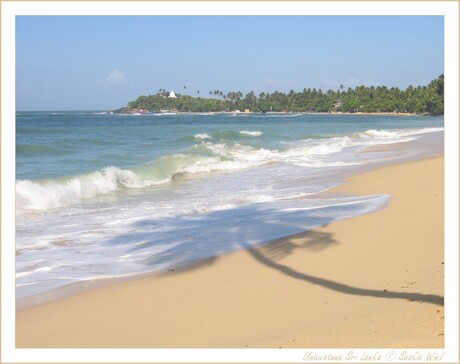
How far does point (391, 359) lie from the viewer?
427cm

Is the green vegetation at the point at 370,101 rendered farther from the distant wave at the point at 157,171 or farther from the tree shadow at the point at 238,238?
the tree shadow at the point at 238,238

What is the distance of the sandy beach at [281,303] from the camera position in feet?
16.3

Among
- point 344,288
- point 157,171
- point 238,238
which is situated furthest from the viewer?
point 157,171

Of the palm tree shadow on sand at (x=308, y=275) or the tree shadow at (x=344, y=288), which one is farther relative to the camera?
the palm tree shadow on sand at (x=308, y=275)

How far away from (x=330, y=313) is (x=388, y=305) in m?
0.54

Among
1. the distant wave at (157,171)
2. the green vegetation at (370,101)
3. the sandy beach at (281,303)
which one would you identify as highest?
the green vegetation at (370,101)

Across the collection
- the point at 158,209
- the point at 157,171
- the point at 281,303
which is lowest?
the point at 281,303

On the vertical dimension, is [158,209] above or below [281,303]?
above

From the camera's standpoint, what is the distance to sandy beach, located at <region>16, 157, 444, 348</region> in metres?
4.97

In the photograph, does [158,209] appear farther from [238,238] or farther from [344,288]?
[344,288]

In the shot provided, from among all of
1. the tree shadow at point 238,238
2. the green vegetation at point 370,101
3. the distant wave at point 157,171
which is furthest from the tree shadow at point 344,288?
the green vegetation at point 370,101

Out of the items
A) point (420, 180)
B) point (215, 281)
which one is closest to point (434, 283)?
point (215, 281)

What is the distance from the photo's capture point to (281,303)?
19.1 feet

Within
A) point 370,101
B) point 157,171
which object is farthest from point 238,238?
point 370,101
